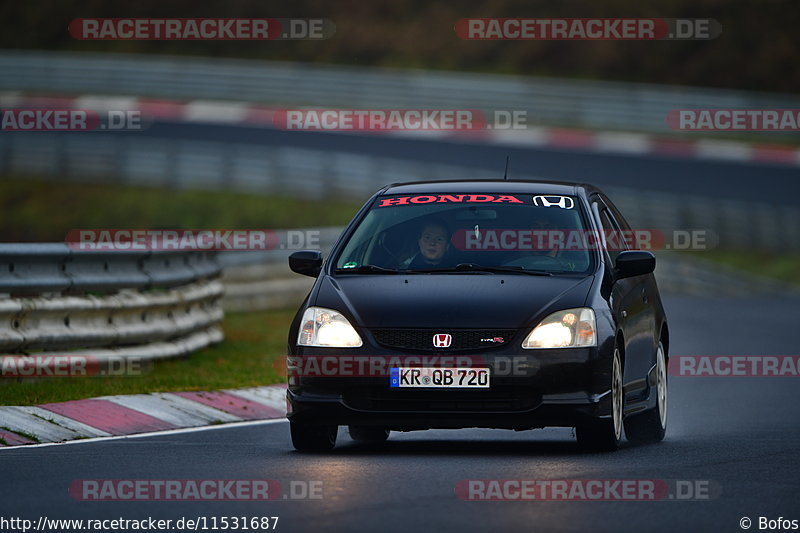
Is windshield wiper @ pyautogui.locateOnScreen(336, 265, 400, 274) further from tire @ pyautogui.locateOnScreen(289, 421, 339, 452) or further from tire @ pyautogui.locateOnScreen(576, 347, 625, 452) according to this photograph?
Result: tire @ pyautogui.locateOnScreen(576, 347, 625, 452)

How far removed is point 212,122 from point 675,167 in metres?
11.4

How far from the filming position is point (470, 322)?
10.0 metres

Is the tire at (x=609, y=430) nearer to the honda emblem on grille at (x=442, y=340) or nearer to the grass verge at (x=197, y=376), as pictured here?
the honda emblem on grille at (x=442, y=340)

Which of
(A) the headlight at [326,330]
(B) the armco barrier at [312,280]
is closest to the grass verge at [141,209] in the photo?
(B) the armco barrier at [312,280]

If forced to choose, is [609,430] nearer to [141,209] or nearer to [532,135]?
[141,209]

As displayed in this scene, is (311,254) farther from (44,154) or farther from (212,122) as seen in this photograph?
(212,122)

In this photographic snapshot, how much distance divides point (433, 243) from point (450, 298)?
2.62 ft

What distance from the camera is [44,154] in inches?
1512

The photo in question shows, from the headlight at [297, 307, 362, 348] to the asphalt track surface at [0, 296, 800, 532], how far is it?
65cm

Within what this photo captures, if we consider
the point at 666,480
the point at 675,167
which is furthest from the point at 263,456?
the point at 675,167

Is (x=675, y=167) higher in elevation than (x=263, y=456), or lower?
higher

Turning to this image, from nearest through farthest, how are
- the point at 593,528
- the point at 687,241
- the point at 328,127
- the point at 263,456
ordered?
1. the point at 593,528
2. the point at 263,456
3. the point at 687,241
4. the point at 328,127

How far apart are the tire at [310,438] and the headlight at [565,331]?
54.6 inches

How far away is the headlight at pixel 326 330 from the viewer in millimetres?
10164
